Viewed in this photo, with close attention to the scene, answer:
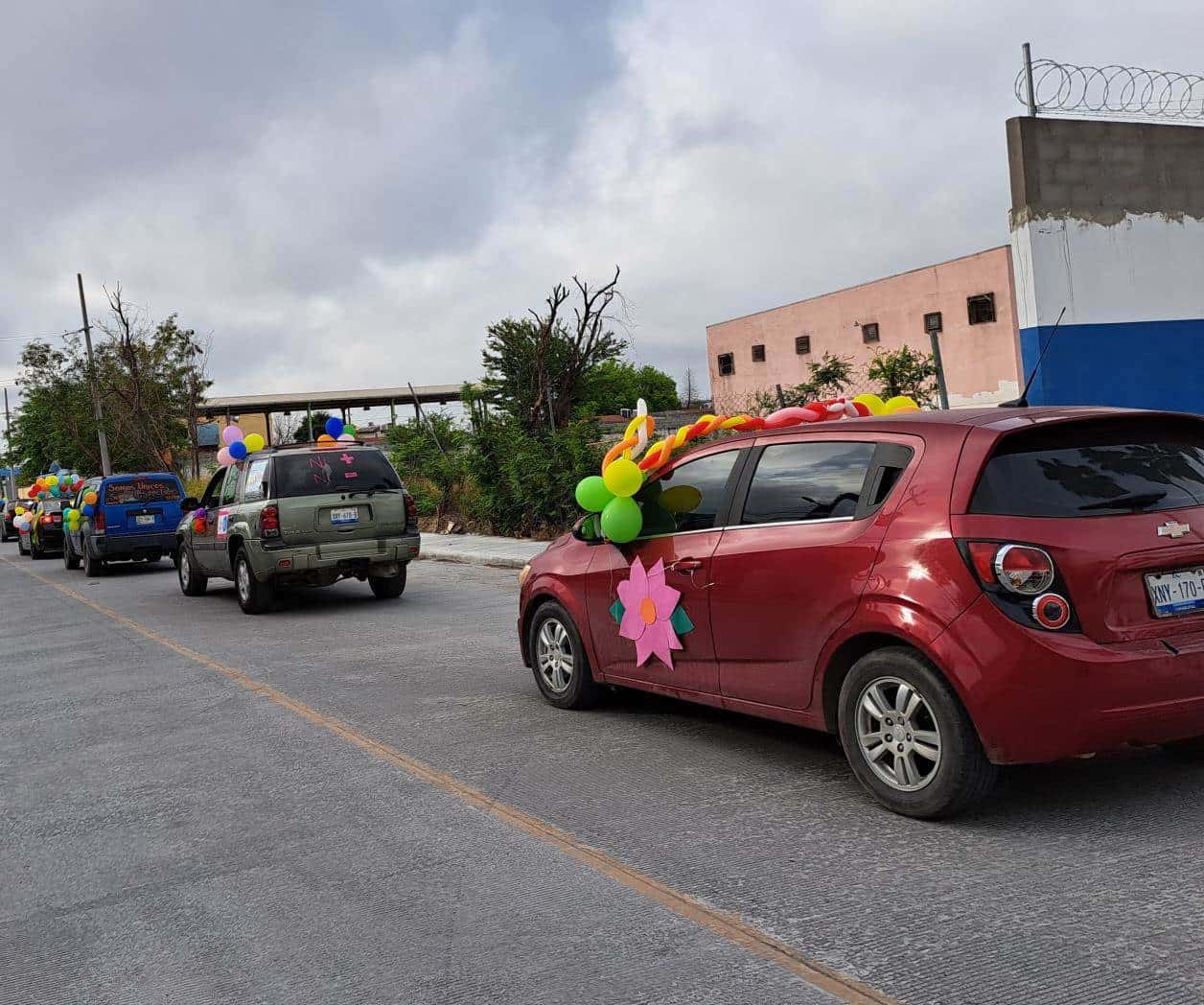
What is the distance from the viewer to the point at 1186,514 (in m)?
4.99

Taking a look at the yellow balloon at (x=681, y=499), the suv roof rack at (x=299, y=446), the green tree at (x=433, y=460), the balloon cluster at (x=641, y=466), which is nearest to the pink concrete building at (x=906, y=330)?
the green tree at (x=433, y=460)

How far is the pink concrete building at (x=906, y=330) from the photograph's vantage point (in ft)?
133

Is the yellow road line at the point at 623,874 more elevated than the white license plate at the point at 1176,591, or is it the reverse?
the white license plate at the point at 1176,591

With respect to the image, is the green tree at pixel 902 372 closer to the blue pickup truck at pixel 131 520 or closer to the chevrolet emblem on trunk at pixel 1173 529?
the chevrolet emblem on trunk at pixel 1173 529

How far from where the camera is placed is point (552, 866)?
183 inches

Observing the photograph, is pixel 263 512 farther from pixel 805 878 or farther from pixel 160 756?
pixel 805 878

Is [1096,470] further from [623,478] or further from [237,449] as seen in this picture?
[237,449]

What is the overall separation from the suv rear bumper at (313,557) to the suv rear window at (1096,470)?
32.2 ft

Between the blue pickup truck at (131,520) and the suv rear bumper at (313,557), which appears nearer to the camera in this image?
the suv rear bumper at (313,557)

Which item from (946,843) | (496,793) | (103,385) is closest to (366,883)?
(496,793)

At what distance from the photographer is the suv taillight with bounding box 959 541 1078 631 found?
470cm

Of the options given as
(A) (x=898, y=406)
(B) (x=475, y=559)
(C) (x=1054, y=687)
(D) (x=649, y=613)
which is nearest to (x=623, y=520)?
(D) (x=649, y=613)

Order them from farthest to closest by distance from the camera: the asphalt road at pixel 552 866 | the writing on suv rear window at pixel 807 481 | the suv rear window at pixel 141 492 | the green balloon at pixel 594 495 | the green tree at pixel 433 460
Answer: the green tree at pixel 433 460, the suv rear window at pixel 141 492, the green balloon at pixel 594 495, the writing on suv rear window at pixel 807 481, the asphalt road at pixel 552 866

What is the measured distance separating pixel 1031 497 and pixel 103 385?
44227 mm
